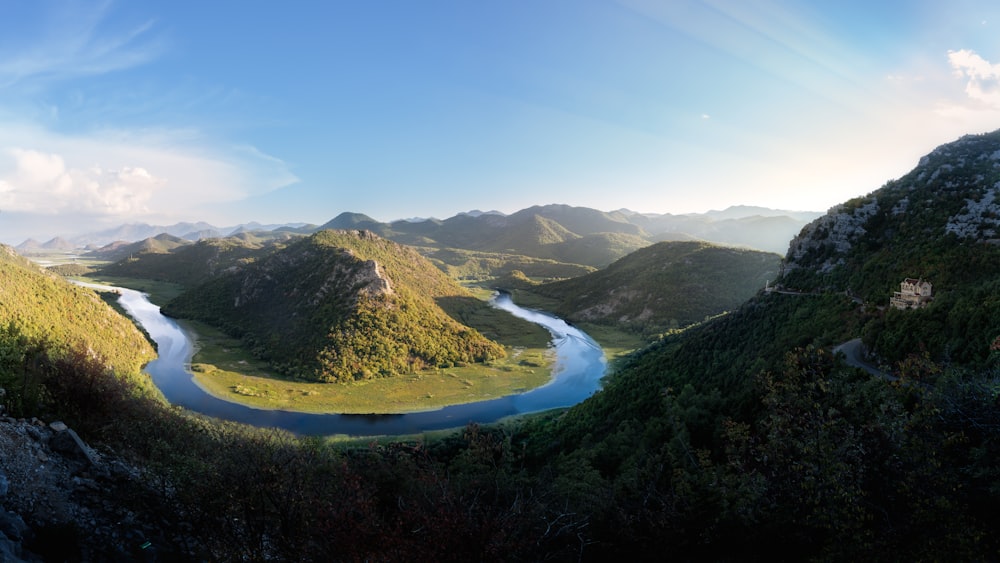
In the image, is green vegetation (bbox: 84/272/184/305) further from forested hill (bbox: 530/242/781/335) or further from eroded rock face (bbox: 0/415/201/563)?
eroded rock face (bbox: 0/415/201/563)

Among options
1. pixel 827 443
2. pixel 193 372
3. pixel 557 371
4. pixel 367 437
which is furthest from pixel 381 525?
pixel 193 372

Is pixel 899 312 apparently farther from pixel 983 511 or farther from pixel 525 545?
pixel 525 545

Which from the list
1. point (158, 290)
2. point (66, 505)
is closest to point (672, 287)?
point (66, 505)

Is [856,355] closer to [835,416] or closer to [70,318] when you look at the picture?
[835,416]

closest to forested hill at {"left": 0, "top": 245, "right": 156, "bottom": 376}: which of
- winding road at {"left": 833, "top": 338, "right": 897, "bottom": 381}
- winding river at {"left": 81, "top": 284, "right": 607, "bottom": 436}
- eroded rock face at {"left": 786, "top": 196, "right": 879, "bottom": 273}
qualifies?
winding river at {"left": 81, "top": 284, "right": 607, "bottom": 436}

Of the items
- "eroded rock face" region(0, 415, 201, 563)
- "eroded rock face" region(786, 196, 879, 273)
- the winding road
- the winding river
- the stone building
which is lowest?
the winding river

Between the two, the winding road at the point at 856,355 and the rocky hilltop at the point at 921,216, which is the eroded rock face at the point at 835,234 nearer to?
the rocky hilltop at the point at 921,216
